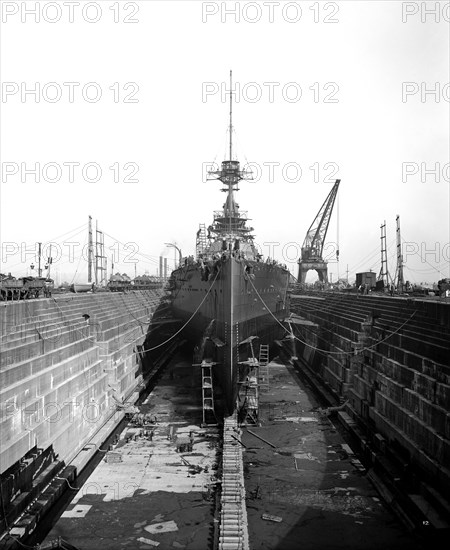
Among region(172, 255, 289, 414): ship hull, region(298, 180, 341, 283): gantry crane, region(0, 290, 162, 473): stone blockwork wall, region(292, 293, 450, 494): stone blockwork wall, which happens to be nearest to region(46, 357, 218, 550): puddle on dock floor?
region(0, 290, 162, 473): stone blockwork wall

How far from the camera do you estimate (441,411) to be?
11.5m

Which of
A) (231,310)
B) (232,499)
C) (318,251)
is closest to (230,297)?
(231,310)

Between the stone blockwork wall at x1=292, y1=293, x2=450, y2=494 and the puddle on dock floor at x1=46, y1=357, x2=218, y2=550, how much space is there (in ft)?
18.7

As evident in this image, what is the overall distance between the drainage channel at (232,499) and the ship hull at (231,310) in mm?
3105

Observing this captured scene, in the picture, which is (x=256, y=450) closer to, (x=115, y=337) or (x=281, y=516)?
(x=281, y=516)

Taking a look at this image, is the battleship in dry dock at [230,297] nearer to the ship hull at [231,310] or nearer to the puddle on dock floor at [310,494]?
the ship hull at [231,310]

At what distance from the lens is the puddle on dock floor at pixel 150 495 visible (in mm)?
10594

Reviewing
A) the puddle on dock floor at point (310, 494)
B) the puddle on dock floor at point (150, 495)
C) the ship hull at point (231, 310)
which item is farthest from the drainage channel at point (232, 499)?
the ship hull at point (231, 310)

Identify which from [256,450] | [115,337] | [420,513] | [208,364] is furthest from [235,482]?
[115,337]

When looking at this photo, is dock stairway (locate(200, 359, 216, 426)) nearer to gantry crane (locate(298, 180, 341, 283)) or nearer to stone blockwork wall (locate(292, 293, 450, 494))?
stone blockwork wall (locate(292, 293, 450, 494))

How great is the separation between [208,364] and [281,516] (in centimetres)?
877

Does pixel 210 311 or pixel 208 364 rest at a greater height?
pixel 210 311

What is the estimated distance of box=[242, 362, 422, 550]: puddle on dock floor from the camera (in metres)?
10.5

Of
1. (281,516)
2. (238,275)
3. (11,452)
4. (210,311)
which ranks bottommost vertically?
(281,516)
